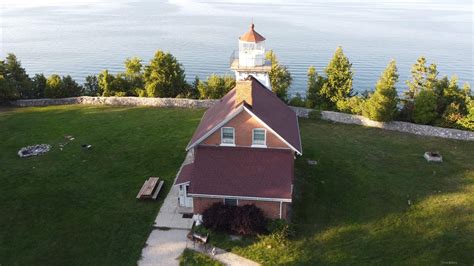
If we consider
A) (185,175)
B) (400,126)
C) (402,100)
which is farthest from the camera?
(402,100)

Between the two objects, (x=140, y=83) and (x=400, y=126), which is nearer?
(x=400, y=126)

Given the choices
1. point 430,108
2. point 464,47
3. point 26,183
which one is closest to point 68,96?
point 26,183

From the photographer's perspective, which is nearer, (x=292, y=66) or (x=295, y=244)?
(x=295, y=244)

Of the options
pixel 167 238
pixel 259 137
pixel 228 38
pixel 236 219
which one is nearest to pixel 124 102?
pixel 259 137

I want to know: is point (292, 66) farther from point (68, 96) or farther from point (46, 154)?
point (46, 154)

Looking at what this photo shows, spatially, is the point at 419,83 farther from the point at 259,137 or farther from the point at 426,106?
the point at 259,137

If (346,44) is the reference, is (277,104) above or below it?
below

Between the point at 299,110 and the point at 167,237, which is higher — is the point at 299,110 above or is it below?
above
